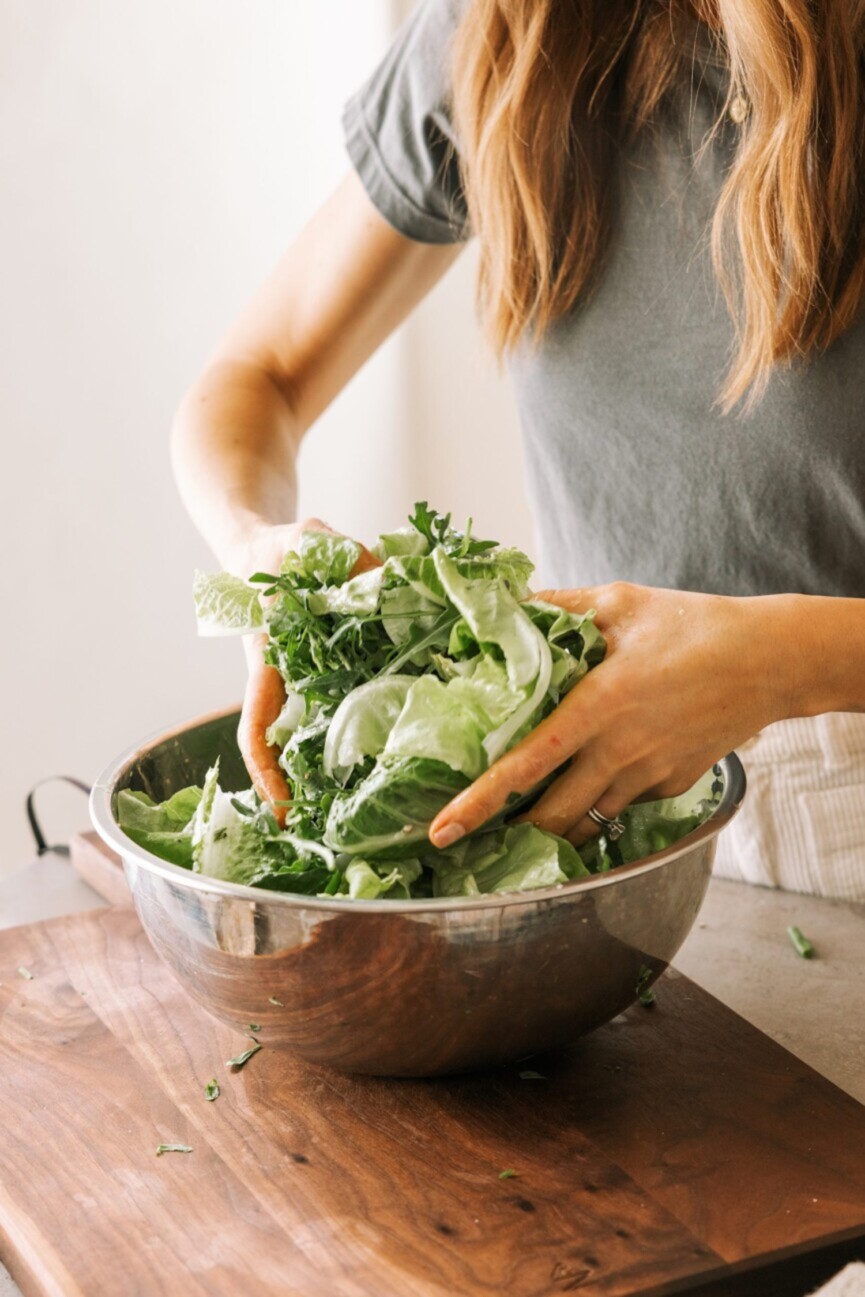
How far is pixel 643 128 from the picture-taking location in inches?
53.5

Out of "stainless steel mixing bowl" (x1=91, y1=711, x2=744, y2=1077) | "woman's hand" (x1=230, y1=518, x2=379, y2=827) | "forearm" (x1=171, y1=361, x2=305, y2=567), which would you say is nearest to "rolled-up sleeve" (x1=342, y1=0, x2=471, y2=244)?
"forearm" (x1=171, y1=361, x2=305, y2=567)

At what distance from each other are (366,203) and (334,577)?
695 mm

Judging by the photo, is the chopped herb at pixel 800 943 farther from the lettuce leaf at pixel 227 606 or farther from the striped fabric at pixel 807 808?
the lettuce leaf at pixel 227 606

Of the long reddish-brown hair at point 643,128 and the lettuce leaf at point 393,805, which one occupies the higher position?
the long reddish-brown hair at point 643,128

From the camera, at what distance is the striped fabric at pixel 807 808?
138cm

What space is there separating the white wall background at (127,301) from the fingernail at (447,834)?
1952 mm

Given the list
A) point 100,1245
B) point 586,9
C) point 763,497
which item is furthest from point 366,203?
point 100,1245

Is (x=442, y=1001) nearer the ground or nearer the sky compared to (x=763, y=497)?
nearer the ground

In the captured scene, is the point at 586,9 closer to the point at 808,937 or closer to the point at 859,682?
the point at 859,682

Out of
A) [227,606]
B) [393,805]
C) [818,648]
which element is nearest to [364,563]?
[227,606]

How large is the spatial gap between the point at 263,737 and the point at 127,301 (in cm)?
186

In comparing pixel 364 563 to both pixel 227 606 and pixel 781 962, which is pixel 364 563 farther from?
pixel 781 962

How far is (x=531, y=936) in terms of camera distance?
86 centimetres

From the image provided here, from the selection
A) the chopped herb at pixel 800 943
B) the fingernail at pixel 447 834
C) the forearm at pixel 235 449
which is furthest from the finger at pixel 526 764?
the forearm at pixel 235 449
